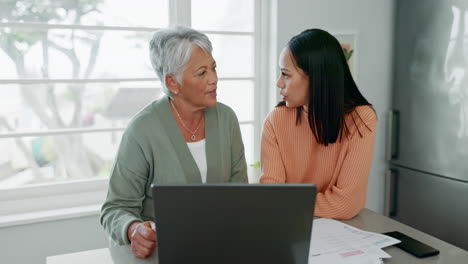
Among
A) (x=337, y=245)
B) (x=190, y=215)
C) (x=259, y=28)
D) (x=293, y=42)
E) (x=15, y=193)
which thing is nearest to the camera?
(x=190, y=215)

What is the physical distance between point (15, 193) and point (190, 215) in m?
1.70

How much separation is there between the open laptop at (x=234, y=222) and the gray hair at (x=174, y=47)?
726mm

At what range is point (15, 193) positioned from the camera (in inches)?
82.8

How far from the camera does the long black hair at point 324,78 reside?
144 cm

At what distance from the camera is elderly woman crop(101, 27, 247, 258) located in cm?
131

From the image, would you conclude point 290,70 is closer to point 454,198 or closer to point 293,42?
point 293,42

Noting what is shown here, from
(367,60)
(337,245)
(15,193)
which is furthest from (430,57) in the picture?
(15,193)

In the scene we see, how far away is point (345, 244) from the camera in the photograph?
1.07 metres

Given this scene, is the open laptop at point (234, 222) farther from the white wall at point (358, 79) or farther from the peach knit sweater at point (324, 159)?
the white wall at point (358, 79)

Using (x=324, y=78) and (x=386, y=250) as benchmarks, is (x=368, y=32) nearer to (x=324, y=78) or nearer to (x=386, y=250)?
(x=324, y=78)

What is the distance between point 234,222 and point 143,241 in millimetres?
376

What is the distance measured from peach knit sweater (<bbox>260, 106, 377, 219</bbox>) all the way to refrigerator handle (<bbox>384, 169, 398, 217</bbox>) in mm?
1343

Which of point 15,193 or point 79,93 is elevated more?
point 79,93

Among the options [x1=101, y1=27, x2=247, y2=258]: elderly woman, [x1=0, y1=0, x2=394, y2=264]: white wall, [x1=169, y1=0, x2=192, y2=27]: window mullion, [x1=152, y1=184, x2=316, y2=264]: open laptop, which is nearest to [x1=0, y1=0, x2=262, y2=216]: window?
[x1=169, y1=0, x2=192, y2=27]: window mullion
